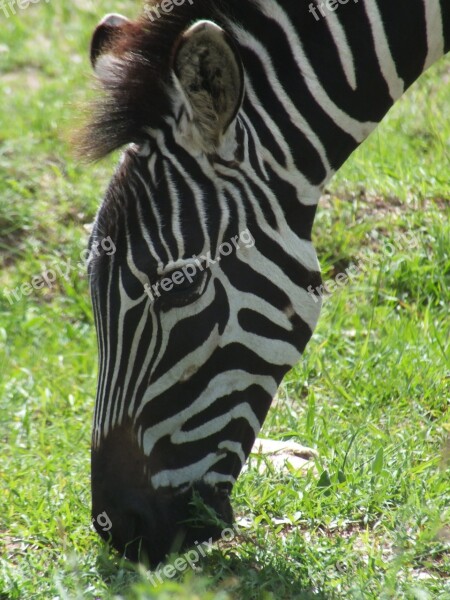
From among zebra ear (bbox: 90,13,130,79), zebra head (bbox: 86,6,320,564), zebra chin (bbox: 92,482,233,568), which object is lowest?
zebra chin (bbox: 92,482,233,568)

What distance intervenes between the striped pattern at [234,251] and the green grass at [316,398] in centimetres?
51

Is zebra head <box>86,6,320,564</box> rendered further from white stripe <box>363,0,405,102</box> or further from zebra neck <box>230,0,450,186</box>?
white stripe <box>363,0,405,102</box>

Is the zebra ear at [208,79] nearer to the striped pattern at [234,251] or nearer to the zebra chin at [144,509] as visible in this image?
the striped pattern at [234,251]

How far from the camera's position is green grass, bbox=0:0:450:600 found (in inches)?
147

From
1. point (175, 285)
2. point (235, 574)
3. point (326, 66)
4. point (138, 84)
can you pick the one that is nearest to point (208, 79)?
point (138, 84)

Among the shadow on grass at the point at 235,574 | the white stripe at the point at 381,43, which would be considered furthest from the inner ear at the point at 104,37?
the shadow on grass at the point at 235,574

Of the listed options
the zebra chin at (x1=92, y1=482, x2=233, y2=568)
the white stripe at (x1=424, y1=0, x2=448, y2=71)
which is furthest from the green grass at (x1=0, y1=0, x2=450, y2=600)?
the white stripe at (x1=424, y1=0, x2=448, y2=71)

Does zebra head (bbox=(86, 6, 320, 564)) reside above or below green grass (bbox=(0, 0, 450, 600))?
above

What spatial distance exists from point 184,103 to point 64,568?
1.95 m

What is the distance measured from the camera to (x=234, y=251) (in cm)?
342

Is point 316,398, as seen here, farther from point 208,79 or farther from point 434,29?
point 208,79

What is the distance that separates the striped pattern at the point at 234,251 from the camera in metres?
3.36

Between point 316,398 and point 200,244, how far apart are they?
2.15 m

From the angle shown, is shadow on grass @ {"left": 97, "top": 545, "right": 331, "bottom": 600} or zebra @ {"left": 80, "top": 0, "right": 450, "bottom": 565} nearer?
zebra @ {"left": 80, "top": 0, "right": 450, "bottom": 565}
